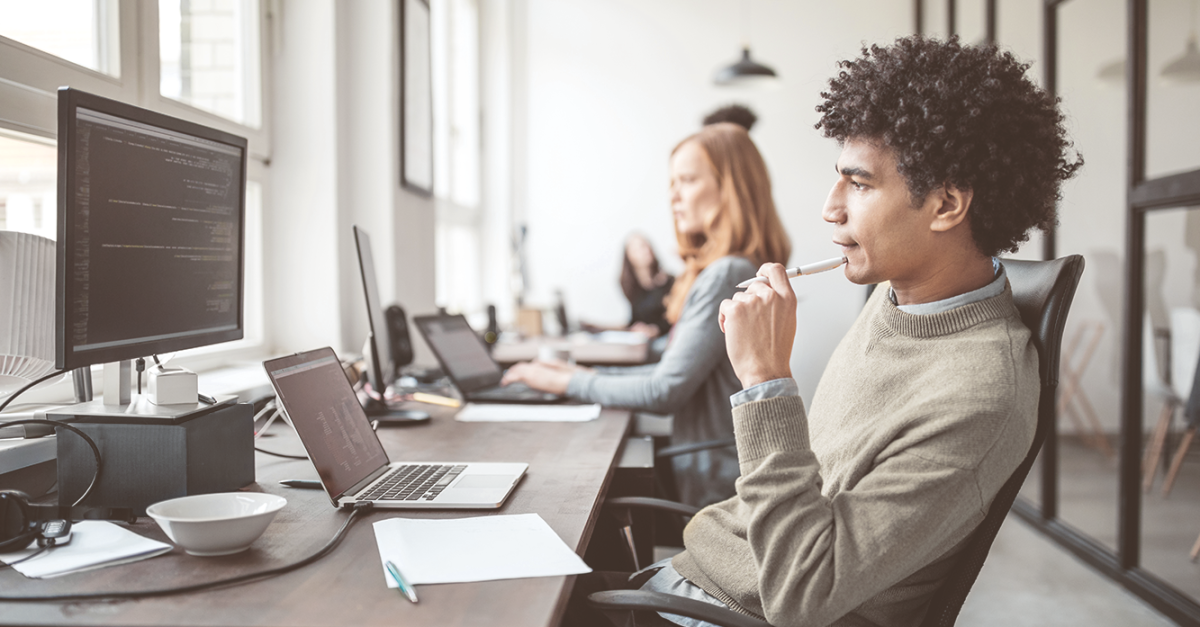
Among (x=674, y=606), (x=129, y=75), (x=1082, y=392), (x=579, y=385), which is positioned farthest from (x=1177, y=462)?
(x=129, y=75)

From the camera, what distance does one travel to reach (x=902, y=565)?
0.88m

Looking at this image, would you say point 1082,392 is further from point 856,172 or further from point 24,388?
point 24,388

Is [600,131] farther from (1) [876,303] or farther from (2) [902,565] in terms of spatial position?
(2) [902,565]

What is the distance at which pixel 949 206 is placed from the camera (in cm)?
104

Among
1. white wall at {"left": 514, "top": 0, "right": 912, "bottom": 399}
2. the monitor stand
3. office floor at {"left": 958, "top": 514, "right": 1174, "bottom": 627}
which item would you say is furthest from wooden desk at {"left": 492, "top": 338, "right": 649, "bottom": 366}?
white wall at {"left": 514, "top": 0, "right": 912, "bottom": 399}

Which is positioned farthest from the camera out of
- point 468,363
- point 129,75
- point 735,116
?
point 735,116

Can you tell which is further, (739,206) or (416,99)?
(416,99)

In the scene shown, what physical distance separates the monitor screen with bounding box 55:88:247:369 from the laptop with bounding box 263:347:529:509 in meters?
0.18

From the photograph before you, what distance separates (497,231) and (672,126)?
1.59 metres

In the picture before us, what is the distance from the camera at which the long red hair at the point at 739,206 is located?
2068 millimetres

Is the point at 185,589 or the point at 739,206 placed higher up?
the point at 739,206

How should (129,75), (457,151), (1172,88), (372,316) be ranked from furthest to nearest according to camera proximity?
(457,151) < (1172,88) < (372,316) < (129,75)

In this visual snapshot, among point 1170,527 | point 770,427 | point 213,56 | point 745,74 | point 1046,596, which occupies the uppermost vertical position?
point 745,74

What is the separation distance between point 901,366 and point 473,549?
2.00ft
